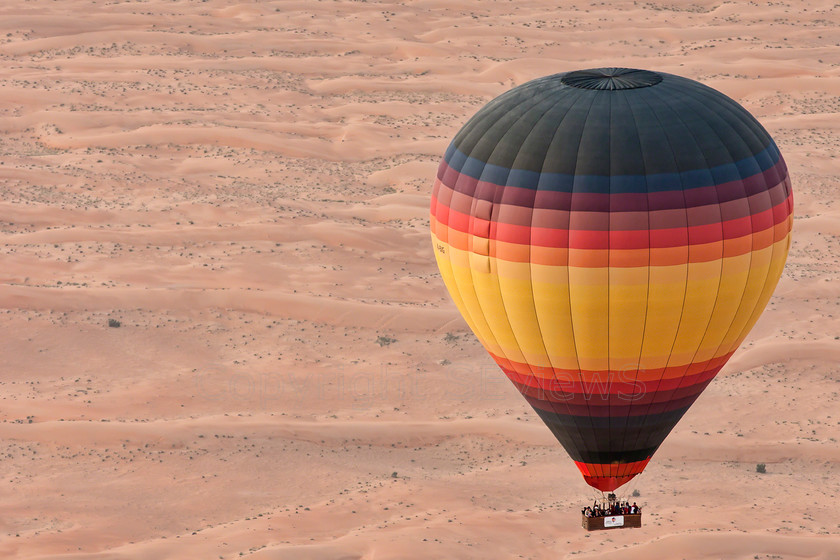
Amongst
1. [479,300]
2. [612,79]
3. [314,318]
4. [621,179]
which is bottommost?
[314,318]

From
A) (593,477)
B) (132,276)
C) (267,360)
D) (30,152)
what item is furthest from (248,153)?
(593,477)

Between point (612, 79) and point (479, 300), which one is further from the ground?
point (612, 79)

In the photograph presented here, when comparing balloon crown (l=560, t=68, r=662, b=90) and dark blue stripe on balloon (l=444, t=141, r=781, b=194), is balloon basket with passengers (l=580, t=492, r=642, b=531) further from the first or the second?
balloon crown (l=560, t=68, r=662, b=90)

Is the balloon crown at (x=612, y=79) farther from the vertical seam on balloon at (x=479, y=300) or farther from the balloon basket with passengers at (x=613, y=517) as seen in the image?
the balloon basket with passengers at (x=613, y=517)

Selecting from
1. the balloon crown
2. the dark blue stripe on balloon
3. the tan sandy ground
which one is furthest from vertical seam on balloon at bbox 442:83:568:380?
the tan sandy ground

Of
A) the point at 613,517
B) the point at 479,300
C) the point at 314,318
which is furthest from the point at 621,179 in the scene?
the point at 314,318

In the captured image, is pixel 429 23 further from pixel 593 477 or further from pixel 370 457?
pixel 593 477

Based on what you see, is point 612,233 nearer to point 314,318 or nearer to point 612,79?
point 612,79
